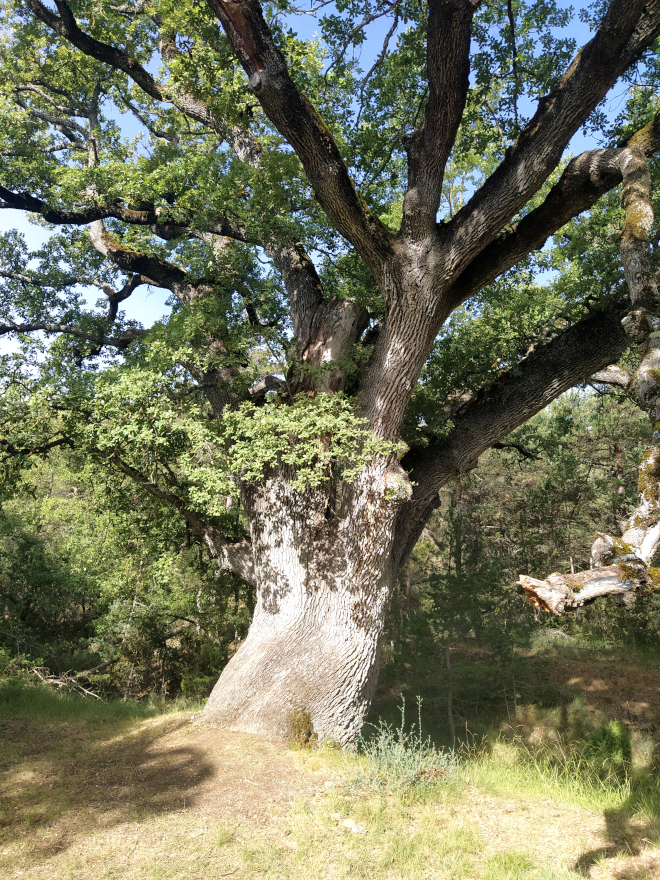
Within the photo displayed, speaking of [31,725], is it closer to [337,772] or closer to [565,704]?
[337,772]

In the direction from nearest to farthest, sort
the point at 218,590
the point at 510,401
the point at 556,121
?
the point at 556,121, the point at 510,401, the point at 218,590

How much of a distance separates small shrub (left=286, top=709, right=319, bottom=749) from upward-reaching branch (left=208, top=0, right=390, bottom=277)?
5696 mm

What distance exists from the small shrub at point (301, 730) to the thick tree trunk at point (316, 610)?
0.04 m

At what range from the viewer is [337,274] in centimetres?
1030

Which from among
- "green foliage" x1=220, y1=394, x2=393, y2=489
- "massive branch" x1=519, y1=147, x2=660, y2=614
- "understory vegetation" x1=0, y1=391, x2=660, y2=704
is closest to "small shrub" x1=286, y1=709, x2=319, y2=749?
"green foliage" x1=220, y1=394, x2=393, y2=489

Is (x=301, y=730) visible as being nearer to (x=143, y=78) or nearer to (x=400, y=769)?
(x=400, y=769)

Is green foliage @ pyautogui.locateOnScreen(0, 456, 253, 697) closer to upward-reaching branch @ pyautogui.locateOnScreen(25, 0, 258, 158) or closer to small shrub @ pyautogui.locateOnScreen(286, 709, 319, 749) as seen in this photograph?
small shrub @ pyautogui.locateOnScreen(286, 709, 319, 749)

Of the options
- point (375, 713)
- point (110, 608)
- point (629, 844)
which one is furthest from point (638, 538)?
point (110, 608)

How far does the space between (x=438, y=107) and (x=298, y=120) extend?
1.65 m

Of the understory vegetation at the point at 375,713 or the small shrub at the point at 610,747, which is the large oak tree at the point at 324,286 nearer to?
the understory vegetation at the point at 375,713

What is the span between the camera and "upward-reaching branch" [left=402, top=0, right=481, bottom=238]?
20.4ft

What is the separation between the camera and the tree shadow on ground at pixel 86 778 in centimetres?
477

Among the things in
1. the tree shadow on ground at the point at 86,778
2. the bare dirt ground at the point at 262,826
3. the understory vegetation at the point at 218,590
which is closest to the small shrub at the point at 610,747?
the understory vegetation at the point at 218,590

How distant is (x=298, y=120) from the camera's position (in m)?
6.48
